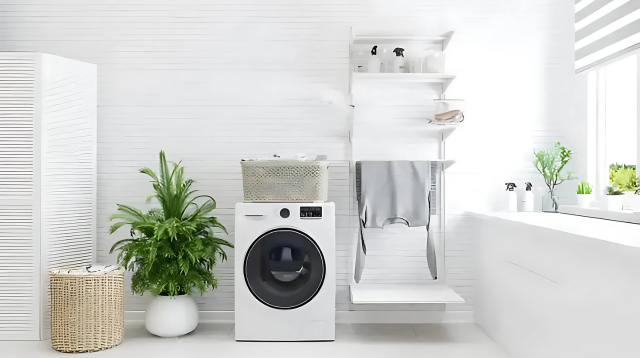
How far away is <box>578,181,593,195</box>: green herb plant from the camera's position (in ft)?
9.19

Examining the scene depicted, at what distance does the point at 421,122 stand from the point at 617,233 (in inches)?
62.1

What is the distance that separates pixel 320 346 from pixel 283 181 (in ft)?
3.23

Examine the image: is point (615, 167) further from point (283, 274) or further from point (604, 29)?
point (283, 274)

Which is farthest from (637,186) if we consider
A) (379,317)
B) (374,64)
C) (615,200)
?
(379,317)

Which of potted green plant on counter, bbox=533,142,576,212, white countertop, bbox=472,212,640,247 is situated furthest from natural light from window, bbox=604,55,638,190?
white countertop, bbox=472,212,640,247

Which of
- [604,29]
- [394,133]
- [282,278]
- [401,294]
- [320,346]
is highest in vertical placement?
[604,29]

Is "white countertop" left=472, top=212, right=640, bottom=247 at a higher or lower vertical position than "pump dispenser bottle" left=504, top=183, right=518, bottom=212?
lower

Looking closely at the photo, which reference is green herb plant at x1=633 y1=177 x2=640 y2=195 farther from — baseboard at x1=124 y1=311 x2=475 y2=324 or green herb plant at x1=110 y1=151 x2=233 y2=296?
green herb plant at x1=110 y1=151 x2=233 y2=296

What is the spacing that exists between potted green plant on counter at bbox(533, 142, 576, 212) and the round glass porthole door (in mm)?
1600

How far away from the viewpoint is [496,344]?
269 centimetres

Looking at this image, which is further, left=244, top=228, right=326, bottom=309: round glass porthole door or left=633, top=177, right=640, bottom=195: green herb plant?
left=244, top=228, right=326, bottom=309: round glass porthole door

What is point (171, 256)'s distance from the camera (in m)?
2.73

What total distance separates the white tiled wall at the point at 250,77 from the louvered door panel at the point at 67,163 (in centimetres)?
15

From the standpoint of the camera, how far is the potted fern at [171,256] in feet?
8.84
